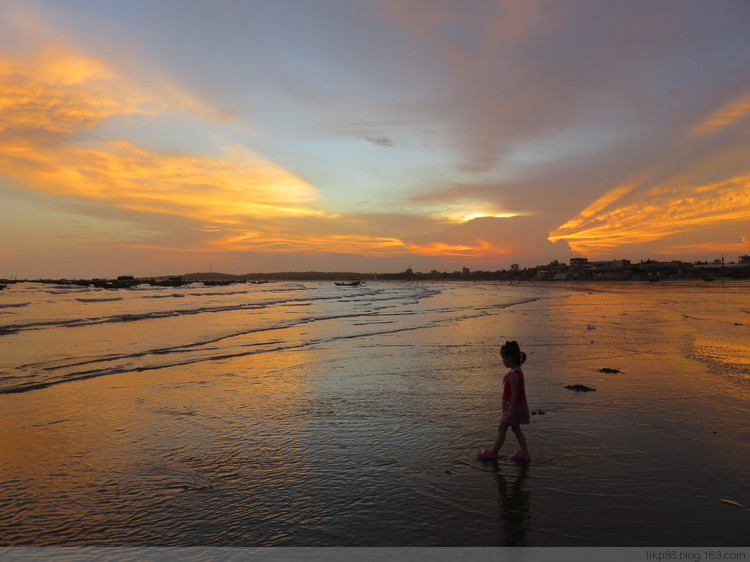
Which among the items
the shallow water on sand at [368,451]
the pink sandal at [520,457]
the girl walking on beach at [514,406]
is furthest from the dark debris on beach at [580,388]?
the pink sandal at [520,457]

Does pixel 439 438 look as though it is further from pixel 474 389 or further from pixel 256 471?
pixel 474 389

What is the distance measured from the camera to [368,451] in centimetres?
721

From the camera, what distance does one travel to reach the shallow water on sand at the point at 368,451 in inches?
194

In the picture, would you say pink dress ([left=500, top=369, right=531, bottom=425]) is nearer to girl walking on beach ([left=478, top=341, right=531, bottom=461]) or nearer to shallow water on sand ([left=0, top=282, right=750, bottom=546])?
girl walking on beach ([left=478, top=341, right=531, bottom=461])

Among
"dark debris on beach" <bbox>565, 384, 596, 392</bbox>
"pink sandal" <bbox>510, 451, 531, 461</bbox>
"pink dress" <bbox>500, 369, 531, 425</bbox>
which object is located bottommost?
"dark debris on beach" <bbox>565, 384, 596, 392</bbox>

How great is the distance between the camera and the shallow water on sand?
16.2ft

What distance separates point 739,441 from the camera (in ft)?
24.1

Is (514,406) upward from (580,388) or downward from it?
upward

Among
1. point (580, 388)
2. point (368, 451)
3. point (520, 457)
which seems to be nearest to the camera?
point (520, 457)

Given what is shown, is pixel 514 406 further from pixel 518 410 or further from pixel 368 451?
pixel 368 451

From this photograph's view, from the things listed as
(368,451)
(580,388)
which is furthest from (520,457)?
(580,388)

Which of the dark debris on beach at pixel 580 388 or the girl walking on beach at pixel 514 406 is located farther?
the dark debris on beach at pixel 580 388

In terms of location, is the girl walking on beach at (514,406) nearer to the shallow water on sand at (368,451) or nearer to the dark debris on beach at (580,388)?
the shallow water on sand at (368,451)

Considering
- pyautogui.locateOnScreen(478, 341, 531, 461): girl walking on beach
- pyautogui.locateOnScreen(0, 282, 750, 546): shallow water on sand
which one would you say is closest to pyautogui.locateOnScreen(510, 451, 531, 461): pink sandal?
pyautogui.locateOnScreen(478, 341, 531, 461): girl walking on beach
